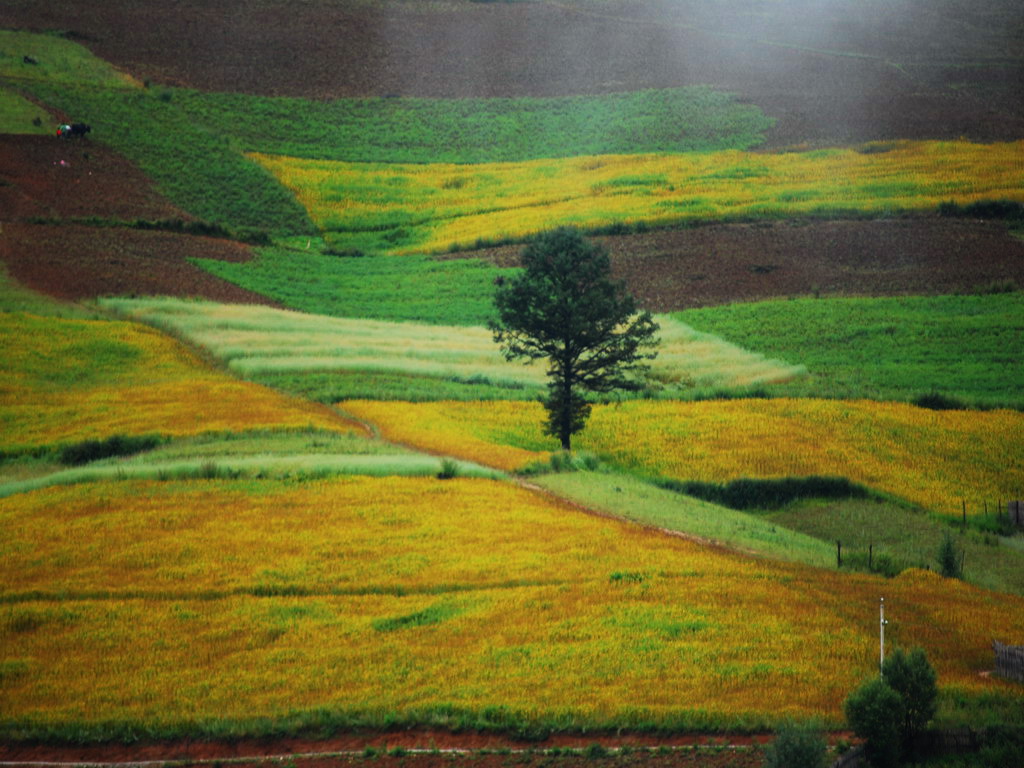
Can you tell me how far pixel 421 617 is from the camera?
23.0m

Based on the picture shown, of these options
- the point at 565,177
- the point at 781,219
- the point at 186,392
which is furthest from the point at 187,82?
the point at 186,392

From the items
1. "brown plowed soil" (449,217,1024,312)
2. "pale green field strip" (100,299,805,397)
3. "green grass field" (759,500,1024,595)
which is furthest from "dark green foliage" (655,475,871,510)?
"brown plowed soil" (449,217,1024,312)

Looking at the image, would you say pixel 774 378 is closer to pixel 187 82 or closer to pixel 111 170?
pixel 111 170

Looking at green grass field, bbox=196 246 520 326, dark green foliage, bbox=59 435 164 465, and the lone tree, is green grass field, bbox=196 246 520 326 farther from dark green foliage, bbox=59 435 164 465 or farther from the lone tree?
dark green foliage, bbox=59 435 164 465

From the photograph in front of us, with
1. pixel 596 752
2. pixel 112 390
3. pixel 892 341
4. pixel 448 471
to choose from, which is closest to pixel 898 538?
pixel 448 471

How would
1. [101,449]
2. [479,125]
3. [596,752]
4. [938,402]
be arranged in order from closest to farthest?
[596,752]
[101,449]
[938,402]
[479,125]

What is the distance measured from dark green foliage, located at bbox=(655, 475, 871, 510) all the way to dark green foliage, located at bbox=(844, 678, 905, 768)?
20640 mm

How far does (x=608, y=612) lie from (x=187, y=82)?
96.1 m

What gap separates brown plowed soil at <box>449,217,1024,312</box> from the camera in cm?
6253

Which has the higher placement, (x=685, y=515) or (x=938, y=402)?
(x=938, y=402)

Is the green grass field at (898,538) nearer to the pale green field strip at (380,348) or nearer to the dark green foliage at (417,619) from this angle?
the dark green foliage at (417,619)

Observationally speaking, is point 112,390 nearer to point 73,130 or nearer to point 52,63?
point 73,130

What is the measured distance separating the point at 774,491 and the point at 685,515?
6983 millimetres

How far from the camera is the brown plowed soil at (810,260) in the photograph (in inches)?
2462
